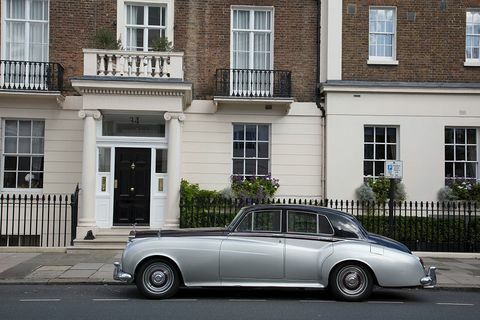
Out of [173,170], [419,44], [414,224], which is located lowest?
[414,224]

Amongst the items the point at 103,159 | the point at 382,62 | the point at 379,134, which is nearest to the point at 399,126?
the point at 379,134

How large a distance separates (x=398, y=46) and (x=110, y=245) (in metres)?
10.5

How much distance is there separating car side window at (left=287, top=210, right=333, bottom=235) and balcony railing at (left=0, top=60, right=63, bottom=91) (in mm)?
10279

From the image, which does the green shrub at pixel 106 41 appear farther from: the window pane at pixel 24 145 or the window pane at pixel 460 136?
the window pane at pixel 460 136

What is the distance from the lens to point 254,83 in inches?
712

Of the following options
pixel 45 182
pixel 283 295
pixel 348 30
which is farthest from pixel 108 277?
pixel 348 30

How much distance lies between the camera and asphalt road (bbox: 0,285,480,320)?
8.26m

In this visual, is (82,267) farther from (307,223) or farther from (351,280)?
(351,280)

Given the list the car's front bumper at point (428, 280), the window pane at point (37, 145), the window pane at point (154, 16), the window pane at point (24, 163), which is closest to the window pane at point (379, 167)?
the window pane at point (154, 16)

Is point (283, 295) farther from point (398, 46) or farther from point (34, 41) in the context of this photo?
point (34, 41)

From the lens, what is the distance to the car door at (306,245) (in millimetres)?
9375

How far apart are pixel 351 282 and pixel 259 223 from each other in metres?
1.74

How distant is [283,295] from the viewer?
33.5ft

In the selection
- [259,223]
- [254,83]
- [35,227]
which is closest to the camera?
[259,223]
